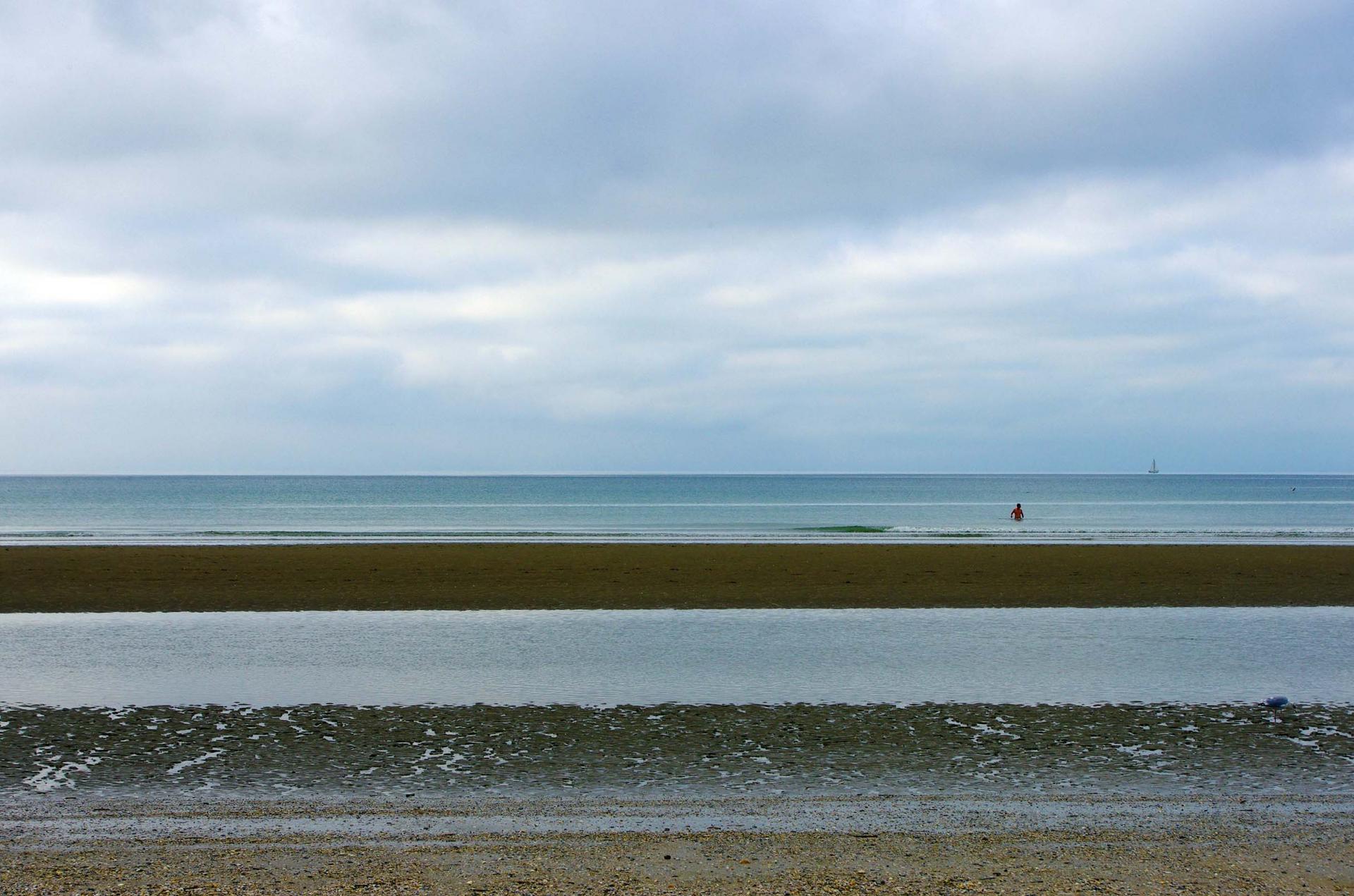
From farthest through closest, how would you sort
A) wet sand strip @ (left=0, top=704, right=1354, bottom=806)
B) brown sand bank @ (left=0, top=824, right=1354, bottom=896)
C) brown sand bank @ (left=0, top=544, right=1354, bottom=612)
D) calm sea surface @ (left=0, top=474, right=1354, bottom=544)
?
calm sea surface @ (left=0, top=474, right=1354, bottom=544) < brown sand bank @ (left=0, top=544, right=1354, bottom=612) < wet sand strip @ (left=0, top=704, right=1354, bottom=806) < brown sand bank @ (left=0, top=824, right=1354, bottom=896)

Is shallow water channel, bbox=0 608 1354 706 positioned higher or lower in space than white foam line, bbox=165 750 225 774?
Result: lower

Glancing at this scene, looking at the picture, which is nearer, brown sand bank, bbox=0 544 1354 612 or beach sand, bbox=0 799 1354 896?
beach sand, bbox=0 799 1354 896

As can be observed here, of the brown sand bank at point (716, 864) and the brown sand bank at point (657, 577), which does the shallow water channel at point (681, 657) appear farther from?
the brown sand bank at point (716, 864)

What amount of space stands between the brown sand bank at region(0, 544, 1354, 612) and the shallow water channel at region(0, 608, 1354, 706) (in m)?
1.87

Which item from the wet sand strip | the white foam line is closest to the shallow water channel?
the wet sand strip

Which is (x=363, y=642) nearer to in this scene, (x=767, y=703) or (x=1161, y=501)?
(x=767, y=703)

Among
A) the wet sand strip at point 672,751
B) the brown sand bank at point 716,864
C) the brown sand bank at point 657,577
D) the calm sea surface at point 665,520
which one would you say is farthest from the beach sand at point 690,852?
the calm sea surface at point 665,520

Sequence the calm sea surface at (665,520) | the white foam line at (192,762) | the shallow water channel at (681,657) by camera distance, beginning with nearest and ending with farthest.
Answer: the white foam line at (192,762), the shallow water channel at (681,657), the calm sea surface at (665,520)

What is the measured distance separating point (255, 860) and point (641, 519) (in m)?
58.6

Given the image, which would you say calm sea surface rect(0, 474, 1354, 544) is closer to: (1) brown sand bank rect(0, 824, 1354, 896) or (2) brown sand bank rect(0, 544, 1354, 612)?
(2) brown sand bank rect(0, 544, 1354, 612)

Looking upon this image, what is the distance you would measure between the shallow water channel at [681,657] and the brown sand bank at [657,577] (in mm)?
1873

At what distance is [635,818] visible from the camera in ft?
26.3

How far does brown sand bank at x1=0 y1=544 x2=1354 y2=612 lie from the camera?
23.1 metres

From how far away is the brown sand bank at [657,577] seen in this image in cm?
2306
